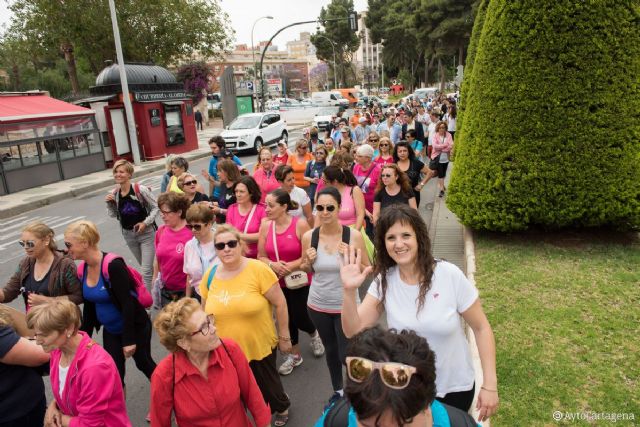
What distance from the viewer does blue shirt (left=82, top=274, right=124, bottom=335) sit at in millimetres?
3547

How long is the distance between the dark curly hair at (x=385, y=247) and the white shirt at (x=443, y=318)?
0.06m

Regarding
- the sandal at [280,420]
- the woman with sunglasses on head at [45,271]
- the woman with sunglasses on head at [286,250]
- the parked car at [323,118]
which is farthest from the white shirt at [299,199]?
the parked car at [323,118]

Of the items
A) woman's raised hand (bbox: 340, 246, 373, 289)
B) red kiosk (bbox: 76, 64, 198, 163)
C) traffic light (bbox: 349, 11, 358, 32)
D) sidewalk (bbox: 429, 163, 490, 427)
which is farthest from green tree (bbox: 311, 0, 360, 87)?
woman's raised hand (bbox: 340, 246, 373, 289)

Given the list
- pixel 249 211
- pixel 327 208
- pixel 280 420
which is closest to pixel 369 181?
pixel 249 211

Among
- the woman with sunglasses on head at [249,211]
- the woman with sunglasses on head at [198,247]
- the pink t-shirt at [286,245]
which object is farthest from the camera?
the woman with sunglasses on head at [249,211]

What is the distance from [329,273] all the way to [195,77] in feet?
122

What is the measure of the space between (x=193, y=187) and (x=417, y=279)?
12.1ft

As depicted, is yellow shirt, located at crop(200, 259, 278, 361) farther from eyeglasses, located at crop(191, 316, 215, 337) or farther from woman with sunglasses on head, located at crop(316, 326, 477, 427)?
woman with sunglasses on head, located at crop(316, 326, 477, 427)

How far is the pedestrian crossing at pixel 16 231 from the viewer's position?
9.10 metres

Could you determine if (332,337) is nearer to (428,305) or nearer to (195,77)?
(428,305)

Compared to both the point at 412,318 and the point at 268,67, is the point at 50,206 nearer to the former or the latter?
the point at 412,318

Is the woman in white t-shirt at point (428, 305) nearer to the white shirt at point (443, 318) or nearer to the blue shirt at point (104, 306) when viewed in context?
the white shirt at point (443, 318)

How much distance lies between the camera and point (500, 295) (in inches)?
203

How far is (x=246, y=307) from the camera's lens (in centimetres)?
320
